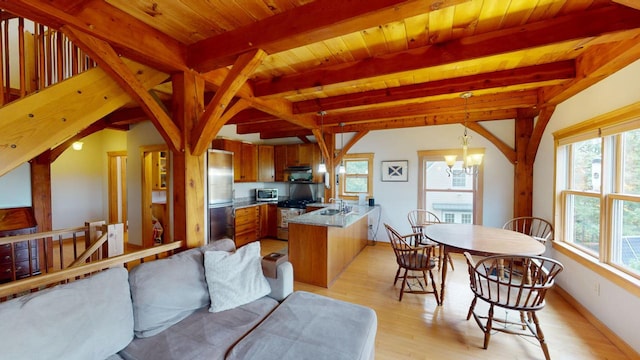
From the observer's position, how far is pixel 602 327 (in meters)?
2.29

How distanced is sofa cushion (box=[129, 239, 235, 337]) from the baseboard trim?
138 inches

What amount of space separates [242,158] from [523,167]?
17.8 ft

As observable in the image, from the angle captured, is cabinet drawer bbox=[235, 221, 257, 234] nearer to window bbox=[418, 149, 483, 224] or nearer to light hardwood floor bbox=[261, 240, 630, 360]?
light hardwood floor bbox=[261, 240, 630, 360]

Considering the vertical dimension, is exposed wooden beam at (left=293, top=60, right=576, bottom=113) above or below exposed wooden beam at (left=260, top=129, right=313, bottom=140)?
above

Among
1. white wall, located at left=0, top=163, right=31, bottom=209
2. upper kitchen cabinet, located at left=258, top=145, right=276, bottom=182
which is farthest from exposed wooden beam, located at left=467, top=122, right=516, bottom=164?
white wall, located at left=0, top=163, right=31, bottom=209

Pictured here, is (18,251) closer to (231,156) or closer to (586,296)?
(231,156)

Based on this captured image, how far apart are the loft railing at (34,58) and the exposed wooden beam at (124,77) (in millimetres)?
331

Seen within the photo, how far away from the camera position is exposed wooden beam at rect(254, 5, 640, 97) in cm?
170

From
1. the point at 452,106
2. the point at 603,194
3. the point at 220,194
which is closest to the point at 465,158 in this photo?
the point at 452,106

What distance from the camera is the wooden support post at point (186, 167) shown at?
7.47 ft

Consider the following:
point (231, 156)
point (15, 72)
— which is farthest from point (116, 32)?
point (15, 72)

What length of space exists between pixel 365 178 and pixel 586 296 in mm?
3690

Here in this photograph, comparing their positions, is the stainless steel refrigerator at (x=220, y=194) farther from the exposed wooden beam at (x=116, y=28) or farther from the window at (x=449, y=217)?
the window at (x=449, y=217)

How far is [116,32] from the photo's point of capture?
5.63 feet
